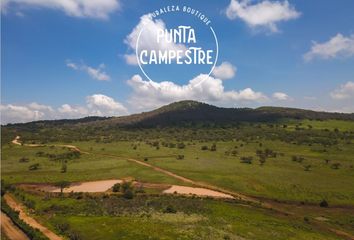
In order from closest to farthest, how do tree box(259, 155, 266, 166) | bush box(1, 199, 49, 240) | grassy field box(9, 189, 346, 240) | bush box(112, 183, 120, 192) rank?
bush box(1, 199, 49, 240)
grassy field box(9, 189, 346, 240)
bush box(112, 183, 120, 192)
tree box(259, 155, 266, 166)

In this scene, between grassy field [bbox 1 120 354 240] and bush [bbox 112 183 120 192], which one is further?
bush [bbox 112 183 120 192]

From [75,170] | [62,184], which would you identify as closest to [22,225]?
[62,184]

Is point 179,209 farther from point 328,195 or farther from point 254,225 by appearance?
point 328,195

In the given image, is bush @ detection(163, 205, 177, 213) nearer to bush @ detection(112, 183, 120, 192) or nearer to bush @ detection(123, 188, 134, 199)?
bush @ detection(123, 188, 134, 199)

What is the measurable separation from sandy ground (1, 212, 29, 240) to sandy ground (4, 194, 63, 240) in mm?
2932

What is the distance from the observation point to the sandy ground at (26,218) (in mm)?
67375

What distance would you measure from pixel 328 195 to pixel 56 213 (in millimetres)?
70129

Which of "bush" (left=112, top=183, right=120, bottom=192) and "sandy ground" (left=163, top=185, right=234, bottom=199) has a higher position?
"bush" (left=112, top=183, right=120, bottom=192)

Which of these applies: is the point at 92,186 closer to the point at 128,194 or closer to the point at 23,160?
the point at 128,194

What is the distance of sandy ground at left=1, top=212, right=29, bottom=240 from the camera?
66.0 meters

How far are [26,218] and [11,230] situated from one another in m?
9.23

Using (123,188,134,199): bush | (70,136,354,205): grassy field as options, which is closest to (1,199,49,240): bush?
(123,188,134,199): bush

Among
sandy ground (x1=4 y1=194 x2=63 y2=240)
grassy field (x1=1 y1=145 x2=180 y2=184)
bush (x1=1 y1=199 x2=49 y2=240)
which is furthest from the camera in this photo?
grassy field (x1=1 y1=145 x2=180 y2=184)

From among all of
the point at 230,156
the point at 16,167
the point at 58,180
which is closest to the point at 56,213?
the point at 58,180
